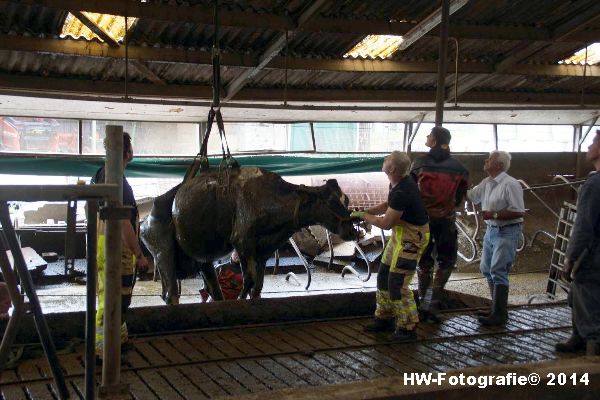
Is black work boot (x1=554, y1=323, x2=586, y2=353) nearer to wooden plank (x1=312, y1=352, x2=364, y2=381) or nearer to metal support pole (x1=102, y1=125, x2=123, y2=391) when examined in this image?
wooden plank (x1=312, y1=352, x2=364, y2=381)

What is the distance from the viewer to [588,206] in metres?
5.02

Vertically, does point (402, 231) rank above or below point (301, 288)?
above

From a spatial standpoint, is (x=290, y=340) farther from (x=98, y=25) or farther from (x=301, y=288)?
(x=301, y=288)

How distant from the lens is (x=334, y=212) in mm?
6117

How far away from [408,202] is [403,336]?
1.12 meters

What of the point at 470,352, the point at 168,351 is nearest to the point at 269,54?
the point at 168,351

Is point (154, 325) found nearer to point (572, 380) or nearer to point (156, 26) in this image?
point (572, 380)

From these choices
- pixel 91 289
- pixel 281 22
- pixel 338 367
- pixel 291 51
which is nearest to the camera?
pixel 91 289

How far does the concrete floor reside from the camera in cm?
998

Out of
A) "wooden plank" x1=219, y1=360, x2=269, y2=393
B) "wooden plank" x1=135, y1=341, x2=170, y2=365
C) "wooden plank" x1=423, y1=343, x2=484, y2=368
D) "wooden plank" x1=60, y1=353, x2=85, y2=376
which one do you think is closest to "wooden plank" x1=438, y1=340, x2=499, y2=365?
"wooden plank" x1=423, y1=343, x2=484, y2=368

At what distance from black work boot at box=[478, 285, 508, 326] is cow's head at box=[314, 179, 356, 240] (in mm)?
1428

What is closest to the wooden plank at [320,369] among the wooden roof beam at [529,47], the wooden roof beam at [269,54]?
the wooden roof beam at [269,54]

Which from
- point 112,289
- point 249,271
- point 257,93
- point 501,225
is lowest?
point 249,271

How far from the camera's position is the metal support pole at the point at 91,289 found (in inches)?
128
